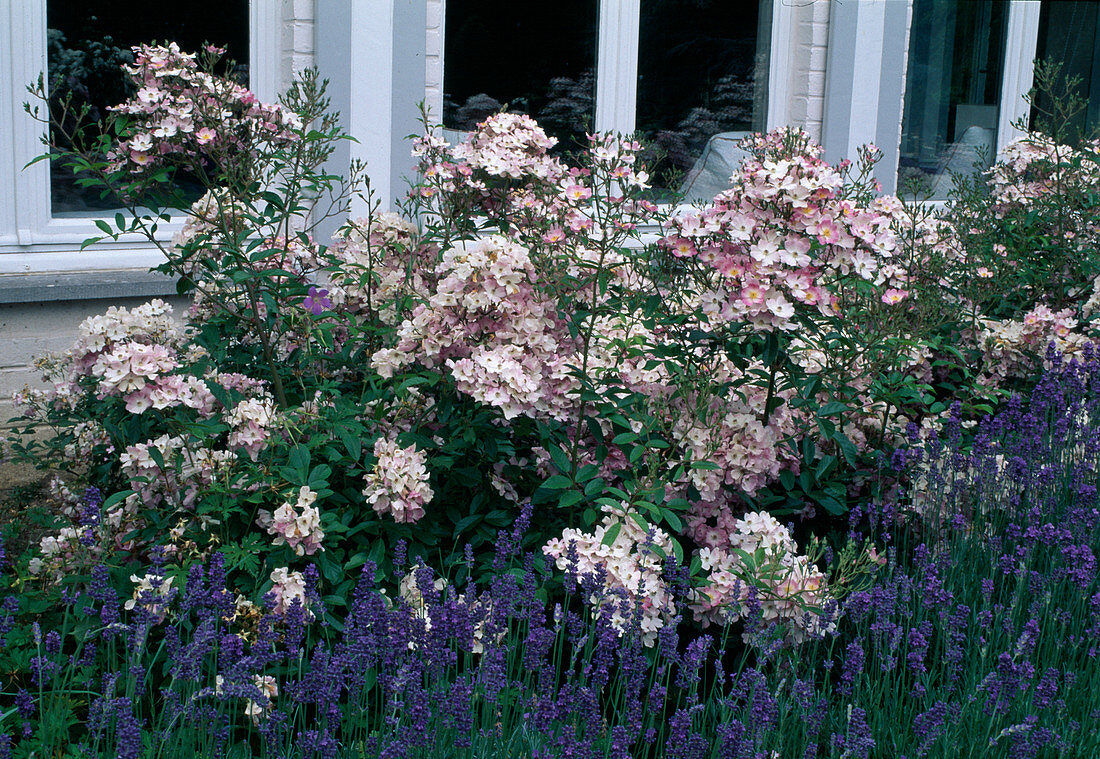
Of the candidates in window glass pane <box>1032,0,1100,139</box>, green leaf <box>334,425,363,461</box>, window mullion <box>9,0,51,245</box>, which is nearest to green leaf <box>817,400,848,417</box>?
green leaf <box>334,425,363,461</box>

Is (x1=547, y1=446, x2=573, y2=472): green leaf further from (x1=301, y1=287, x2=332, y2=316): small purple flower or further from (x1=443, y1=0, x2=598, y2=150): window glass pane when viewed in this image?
(x1=443, y1=0, x2=598, y2=150): window glass pane

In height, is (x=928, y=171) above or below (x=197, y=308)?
above

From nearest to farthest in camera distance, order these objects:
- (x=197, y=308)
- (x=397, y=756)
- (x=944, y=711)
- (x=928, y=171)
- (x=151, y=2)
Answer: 1. (x=397, y=756)
2. (x=944, y=711)
3. (x=197, y=308)
4. (x=151, y=2)
5. (x=928, y=171)

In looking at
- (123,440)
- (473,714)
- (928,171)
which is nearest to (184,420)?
(123,440)

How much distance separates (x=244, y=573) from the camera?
237cm

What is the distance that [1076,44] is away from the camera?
742 cm

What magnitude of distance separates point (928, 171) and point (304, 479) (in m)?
5.57

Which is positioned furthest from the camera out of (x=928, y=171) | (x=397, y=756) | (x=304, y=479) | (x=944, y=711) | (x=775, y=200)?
(x=928, y=171)

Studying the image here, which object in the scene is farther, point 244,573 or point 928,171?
point 928,171

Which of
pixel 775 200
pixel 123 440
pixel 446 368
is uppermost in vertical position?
pixel 775 200

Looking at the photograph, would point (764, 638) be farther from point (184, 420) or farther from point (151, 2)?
point (151, 2)

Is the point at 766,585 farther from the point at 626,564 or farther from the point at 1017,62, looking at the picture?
the point at 1017,62

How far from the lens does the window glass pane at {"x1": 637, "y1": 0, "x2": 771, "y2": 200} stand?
5.48 metres

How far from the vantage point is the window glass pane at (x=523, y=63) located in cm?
489
